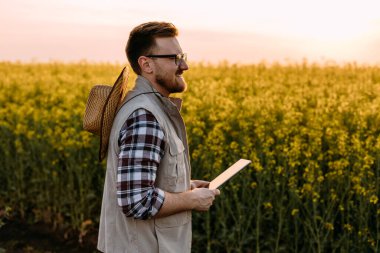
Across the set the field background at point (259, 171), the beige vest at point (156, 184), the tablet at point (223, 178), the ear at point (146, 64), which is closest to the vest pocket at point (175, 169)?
the beige vest at point (156, 184)

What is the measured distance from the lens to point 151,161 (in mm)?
2812

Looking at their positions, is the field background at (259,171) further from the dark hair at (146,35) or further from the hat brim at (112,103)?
the dark hair at (146,35)

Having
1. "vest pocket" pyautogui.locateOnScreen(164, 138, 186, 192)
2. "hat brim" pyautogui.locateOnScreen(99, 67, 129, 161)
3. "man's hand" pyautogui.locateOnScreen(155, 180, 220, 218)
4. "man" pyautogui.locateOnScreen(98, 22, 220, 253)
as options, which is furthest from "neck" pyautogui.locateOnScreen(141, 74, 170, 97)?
"man's hand" pyautogui.locateOnScreen(155, 180, 220, 218)

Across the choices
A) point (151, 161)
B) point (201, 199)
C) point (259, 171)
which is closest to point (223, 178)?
point (201, 199)

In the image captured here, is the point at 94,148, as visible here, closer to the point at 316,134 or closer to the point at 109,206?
the point at 316,134

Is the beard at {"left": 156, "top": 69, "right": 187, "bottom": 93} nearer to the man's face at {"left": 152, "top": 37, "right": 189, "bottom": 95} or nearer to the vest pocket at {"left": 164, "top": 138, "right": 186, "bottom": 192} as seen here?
the man's face at {"left": 152, "top": 37, "right": 189, "bottom": 95}

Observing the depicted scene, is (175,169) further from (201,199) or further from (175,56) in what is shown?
(175,56)

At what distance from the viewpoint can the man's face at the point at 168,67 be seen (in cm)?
299

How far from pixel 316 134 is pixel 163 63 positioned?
11.2 ft

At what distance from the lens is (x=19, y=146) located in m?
8.03

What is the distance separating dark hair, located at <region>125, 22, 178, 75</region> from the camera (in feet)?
9.84

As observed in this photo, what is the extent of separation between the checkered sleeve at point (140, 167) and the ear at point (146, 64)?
222mm

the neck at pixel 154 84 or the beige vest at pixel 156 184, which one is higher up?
the neck at pixel 154 84

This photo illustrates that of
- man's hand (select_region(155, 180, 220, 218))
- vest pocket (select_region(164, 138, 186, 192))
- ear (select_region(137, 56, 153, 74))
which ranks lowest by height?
man's hand (select_region(155, 180, 220, 218))
